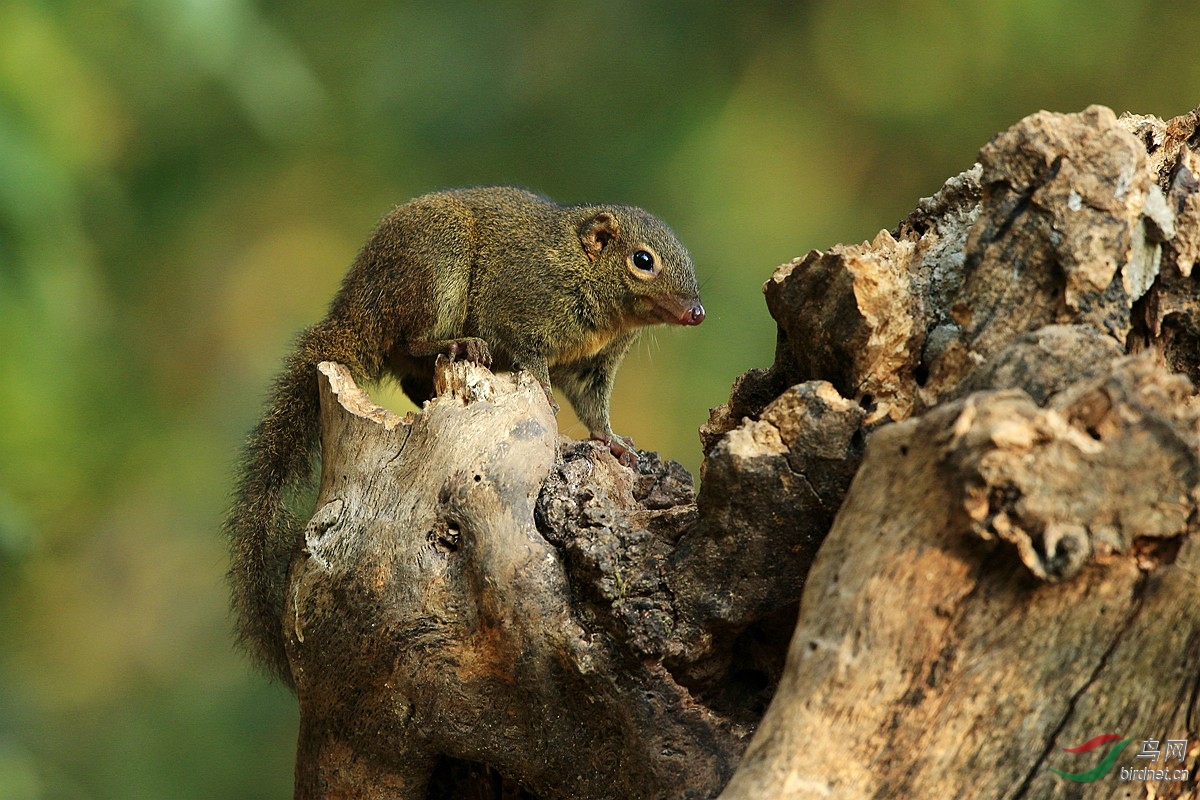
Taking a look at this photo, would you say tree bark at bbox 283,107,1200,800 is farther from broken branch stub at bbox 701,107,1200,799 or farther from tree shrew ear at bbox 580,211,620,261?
tree shrew ear at bbox 580,211,620,261

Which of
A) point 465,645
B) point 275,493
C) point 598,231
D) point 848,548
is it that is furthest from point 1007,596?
point 598,231

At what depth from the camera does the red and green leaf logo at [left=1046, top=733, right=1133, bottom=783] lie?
1812 millimetres

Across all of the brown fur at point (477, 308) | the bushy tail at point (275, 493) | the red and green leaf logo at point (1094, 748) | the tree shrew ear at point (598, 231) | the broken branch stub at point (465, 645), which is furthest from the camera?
the tree shrew ear at point (598, 231)

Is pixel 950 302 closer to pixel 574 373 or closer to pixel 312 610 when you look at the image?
pixel 312 610

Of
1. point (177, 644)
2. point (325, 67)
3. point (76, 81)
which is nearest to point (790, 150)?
point (325, 67)

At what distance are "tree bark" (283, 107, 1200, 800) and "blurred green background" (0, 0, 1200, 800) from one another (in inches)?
131

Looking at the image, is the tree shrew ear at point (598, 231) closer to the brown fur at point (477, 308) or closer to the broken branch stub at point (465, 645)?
the brown fur at point (477, 308)

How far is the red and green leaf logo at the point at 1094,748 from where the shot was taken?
1.81m

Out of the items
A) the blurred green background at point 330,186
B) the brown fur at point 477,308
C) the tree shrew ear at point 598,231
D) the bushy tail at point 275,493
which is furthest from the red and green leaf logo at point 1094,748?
the blurred green background at point 330,186

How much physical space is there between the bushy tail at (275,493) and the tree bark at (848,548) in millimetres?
328

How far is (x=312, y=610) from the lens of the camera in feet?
8.86

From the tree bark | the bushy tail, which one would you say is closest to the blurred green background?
the bushy tail

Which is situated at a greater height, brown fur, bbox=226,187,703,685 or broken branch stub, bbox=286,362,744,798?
brown fur, bbox=226,187,703,685

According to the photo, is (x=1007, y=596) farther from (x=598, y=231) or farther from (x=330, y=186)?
(x=330, y=186)
